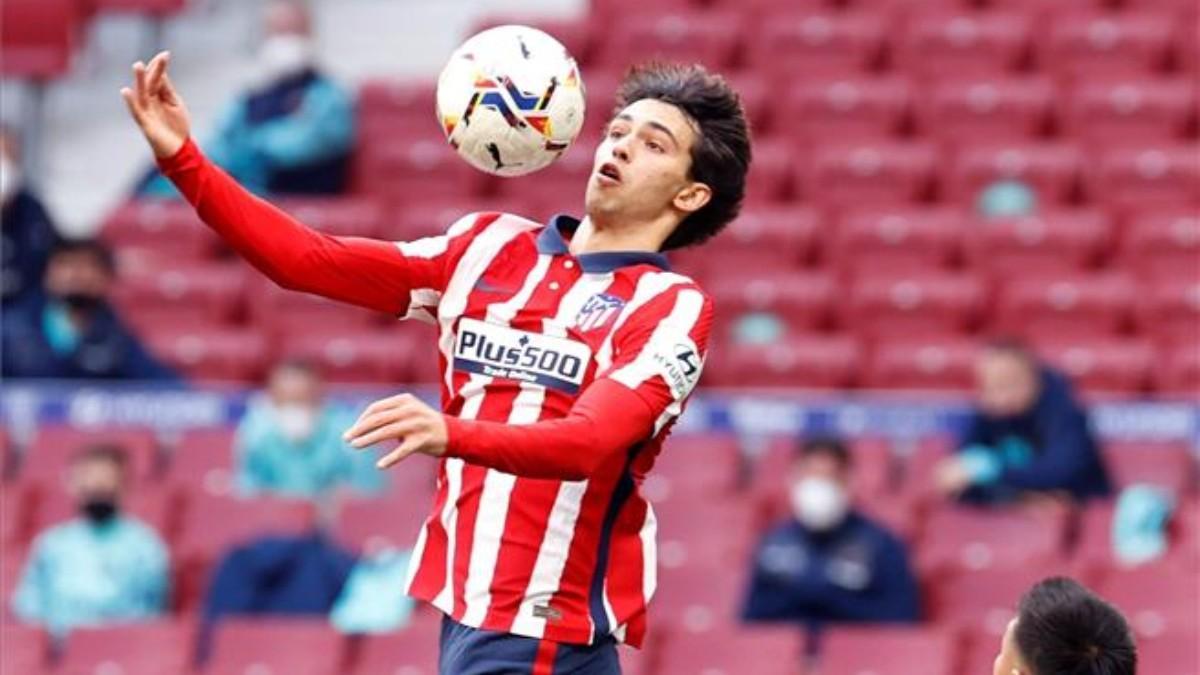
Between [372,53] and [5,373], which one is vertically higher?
[372,53]

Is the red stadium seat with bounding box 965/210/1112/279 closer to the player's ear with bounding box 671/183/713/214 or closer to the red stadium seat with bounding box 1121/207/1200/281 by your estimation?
the red stadium seat with bounding box 1121/207/1200/281

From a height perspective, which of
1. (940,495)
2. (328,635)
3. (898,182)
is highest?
(898,182)

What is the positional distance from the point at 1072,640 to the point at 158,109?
1.80m

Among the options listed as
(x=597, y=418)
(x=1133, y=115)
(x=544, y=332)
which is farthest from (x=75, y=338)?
(x=597, y=418)

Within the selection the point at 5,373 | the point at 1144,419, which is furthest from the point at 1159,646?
the point at 5,373

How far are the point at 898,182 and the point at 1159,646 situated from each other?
12.4 feet

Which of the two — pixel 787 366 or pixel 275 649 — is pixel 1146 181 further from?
pixel 275 649

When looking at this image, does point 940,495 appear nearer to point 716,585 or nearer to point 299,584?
point 716,585

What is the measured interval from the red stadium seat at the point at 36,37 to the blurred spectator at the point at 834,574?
511 cm

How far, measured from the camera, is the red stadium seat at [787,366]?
446 inches

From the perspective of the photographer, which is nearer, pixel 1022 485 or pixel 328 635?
pixel 328 635

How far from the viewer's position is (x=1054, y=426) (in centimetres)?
1000

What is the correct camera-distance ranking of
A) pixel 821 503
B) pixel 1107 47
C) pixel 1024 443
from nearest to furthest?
pixel 821 503 < pixel 1024 443 < pixel 1107 47

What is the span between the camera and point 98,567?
9.83 meters
